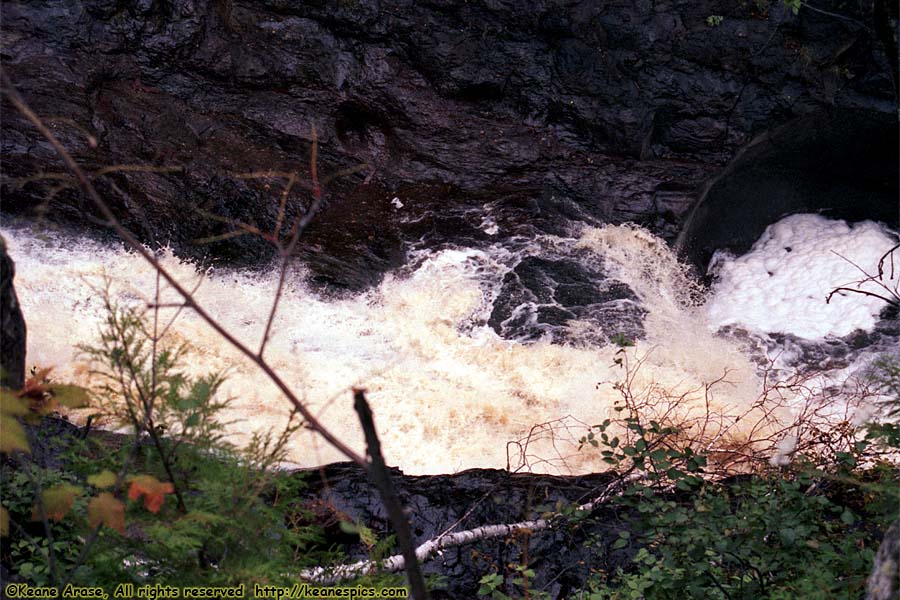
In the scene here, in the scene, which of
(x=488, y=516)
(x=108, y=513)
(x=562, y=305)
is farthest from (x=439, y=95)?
(x=108, y=513)

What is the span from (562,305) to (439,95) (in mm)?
2333

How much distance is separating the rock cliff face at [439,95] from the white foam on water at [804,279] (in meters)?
0.76

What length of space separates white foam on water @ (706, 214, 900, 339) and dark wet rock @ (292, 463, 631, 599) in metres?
2.99

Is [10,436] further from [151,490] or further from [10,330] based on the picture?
[10,330]

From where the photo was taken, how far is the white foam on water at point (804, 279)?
20.7 ft

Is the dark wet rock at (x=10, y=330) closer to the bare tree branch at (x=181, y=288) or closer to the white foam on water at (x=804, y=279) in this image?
the bare tree branch at (x=181, y=288)

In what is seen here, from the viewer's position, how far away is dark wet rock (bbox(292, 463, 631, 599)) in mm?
3542

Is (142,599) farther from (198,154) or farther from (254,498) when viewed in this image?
(198,154)

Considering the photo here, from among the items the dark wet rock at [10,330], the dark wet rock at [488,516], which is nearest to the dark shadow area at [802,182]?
the dark wet rock at [488,516]

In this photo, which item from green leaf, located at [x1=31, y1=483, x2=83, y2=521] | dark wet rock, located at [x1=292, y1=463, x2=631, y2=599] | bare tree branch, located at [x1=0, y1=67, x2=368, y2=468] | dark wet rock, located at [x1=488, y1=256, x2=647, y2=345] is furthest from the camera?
dark wet rock, located at [x1=488, y1=256, x2=647, y2=345]

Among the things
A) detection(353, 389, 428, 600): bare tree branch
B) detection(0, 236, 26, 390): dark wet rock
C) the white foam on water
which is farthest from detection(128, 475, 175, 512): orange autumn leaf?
the white foam on water

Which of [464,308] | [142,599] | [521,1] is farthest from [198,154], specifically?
[142,599]

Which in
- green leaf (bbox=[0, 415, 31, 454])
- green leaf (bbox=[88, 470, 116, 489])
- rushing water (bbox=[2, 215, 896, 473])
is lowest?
green leaf (bbox=[88, 470, 116, 489])

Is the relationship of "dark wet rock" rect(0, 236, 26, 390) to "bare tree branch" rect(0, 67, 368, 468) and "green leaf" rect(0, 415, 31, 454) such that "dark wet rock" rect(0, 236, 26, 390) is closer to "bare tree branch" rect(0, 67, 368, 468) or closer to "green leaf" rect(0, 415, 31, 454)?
"green leaf" rect(0, 415, 31, 454)
